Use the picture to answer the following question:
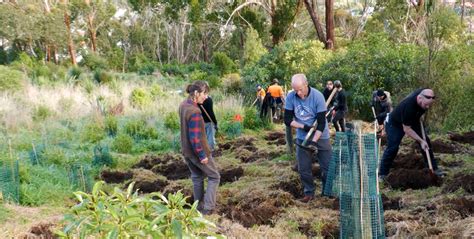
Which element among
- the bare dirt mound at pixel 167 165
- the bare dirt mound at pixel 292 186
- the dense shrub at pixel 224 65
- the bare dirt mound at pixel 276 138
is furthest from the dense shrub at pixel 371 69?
the dense shrub at pixel 224 65

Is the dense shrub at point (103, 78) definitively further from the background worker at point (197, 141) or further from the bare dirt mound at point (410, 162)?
the background worker at point (197, 141)

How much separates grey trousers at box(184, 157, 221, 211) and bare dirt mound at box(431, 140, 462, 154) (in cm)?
452

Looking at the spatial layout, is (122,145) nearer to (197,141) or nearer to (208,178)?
(208,178)

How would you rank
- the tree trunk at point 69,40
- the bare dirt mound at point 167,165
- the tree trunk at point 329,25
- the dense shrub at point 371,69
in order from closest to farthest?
1. the bare dirt mound at point 167,165
2. the dense shrub at point 371,69
3. the tree trunk at point 329,25
4. the tree trunk at point 69,40

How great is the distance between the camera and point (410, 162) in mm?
7555

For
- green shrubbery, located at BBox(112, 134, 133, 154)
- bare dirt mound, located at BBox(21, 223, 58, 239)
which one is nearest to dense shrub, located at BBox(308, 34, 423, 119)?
green shrubbery, located at BBox(112, 134, 133, 154)

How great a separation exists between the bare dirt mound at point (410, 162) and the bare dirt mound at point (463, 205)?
2021 mm

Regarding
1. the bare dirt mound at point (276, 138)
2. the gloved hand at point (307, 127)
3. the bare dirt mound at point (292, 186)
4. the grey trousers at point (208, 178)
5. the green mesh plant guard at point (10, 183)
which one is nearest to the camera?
the grey trousers at point (208, 178)

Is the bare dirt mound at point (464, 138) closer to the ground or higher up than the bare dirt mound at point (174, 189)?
higher up

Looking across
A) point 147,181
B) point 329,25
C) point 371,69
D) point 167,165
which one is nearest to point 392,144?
point 147,181

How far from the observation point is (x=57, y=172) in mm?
7848

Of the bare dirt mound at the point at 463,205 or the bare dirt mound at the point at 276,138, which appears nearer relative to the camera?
the bare dirt mound at the point at 463,205

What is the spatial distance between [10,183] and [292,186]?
348cm

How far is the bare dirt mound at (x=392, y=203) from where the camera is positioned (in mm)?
5680
